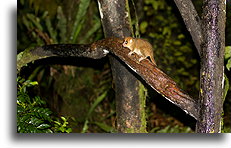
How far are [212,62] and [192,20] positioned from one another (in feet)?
1.34

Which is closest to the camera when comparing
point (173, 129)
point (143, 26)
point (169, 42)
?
point (173, 129)

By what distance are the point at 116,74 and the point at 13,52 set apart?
0.84 meters

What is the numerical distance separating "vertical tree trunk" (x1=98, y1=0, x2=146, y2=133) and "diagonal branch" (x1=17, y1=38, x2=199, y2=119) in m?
0.21

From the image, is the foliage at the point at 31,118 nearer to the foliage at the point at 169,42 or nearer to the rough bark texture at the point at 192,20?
the rough bark texture at the point at 192,20

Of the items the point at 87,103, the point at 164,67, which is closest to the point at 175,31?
the point at 164,67

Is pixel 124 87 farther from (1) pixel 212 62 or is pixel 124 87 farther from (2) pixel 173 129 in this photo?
(1) pixel 212 62

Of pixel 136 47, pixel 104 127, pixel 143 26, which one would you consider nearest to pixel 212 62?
pixel 136 47

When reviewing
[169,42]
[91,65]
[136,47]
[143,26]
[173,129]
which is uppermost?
[143,26]

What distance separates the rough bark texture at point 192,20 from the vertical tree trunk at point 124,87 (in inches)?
20.3

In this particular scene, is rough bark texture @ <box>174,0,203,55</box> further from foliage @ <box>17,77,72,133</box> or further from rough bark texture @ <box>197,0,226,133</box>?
foliage @ <box>17,77,72,133</box>

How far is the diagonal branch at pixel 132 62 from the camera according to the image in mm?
2309

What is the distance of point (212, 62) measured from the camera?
222 centimetres

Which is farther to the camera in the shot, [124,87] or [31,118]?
[124,87]

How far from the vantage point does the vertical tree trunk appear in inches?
116
